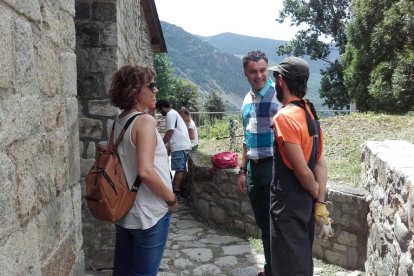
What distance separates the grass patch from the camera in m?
5.14

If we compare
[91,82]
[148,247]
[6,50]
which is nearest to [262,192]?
[148,247]

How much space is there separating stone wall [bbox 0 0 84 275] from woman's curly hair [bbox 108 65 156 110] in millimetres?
Result: 250

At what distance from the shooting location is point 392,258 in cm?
274

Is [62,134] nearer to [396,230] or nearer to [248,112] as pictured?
[248,112]

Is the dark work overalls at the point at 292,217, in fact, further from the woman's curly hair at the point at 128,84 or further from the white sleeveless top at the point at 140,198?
the woman's curly hair at the point at 128,84

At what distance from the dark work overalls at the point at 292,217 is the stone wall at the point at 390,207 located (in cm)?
51

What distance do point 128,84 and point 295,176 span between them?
108 cm

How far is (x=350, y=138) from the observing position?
7.41 meters

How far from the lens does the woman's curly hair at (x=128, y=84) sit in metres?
2.40

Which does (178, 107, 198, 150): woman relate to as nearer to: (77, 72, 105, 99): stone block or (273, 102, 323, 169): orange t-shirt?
(77, 72, 105, 99): stone block

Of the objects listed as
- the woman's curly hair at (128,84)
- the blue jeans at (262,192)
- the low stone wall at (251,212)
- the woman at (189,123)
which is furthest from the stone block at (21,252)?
the woman at (189,123)

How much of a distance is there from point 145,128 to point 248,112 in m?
1.34

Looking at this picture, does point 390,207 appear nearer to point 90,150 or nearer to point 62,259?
point 62,259

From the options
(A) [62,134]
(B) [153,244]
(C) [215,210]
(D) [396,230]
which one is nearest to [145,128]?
(A) [62,134]
